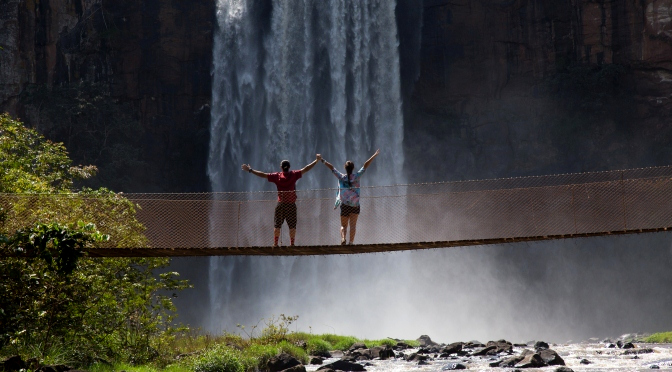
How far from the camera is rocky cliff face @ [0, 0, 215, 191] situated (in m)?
32.4

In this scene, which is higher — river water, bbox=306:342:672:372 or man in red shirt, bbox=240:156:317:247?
man in red shirt, bbox=240:156:317:247

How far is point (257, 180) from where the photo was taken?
3105 centimetres

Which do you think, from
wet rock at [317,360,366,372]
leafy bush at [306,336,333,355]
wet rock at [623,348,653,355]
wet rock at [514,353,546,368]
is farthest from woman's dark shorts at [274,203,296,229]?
wet rock at [623,348,653,355]

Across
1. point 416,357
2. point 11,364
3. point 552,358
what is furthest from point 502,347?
point 11,364

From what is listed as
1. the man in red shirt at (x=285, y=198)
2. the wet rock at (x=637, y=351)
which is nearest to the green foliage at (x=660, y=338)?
the wet rock at (x=637, y=351)

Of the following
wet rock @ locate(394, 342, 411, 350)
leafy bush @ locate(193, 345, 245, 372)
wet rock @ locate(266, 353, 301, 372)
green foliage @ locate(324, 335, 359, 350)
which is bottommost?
wet rock @ locate(394, 342, 411, 350)

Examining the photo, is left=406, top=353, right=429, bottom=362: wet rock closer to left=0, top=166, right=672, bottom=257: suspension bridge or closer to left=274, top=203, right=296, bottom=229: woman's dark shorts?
left=0, top=166, right=672, bottom=257: suspension bridge

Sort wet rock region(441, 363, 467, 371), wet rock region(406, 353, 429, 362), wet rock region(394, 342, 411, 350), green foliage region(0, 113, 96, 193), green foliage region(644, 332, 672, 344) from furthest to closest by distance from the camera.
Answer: green foliage region(644, 332, 672, 344) < wet rock region(394, 342, 411, 350) < wet rock region(406, 353, 429, 362) < wet rock region(441, 363, 467, 371) < green foliage region(0, 113, 96, 193)

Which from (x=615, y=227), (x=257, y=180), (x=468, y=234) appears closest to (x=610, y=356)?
(x=468, y=234)

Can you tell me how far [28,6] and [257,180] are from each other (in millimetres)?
11338

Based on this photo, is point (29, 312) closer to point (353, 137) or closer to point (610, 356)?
point (610, 356)

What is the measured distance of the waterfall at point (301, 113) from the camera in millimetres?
29922

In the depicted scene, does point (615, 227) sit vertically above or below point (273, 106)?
below

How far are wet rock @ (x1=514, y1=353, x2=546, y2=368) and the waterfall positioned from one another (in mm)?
14720
